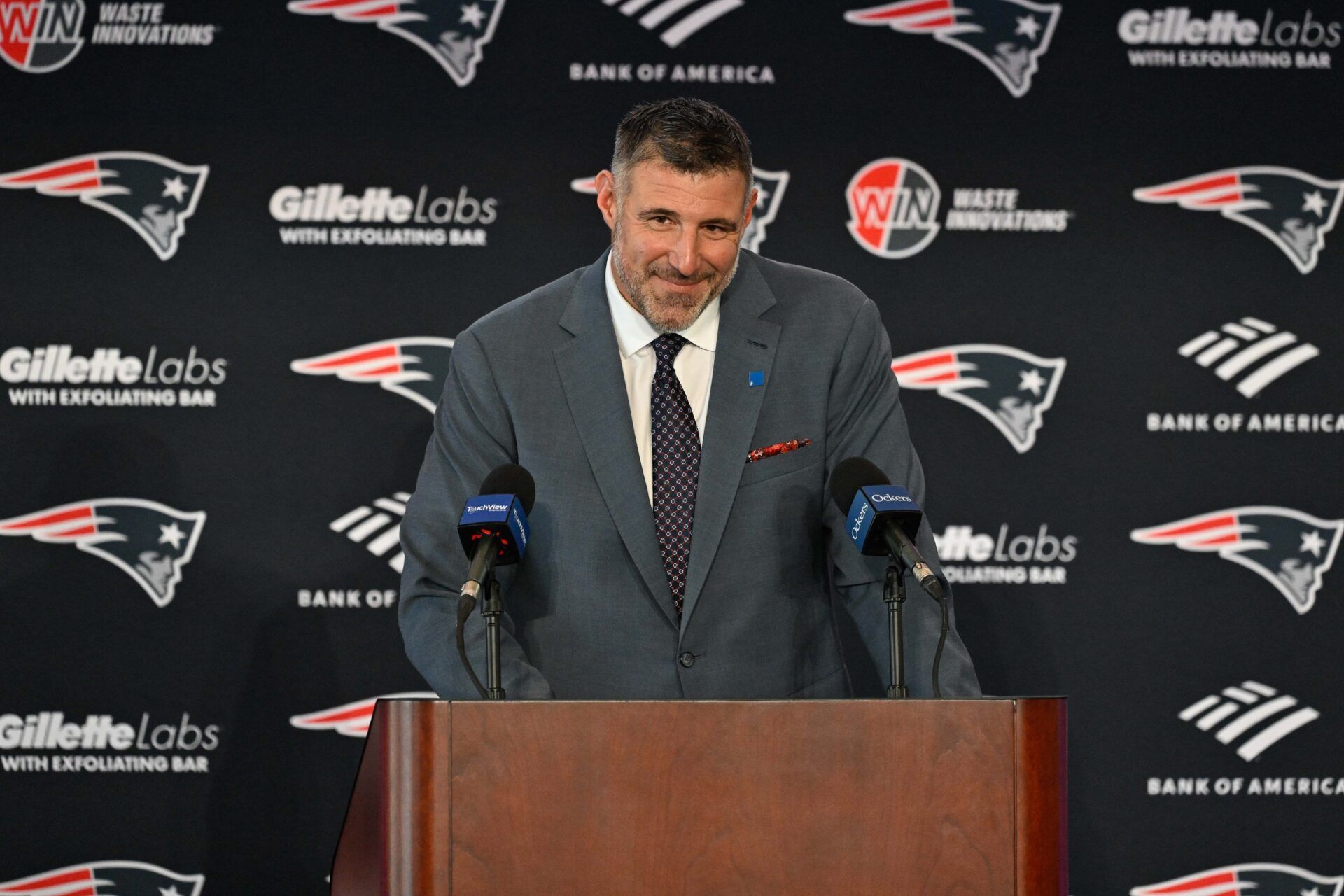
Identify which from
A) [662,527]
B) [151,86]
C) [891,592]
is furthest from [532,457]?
[151,86]

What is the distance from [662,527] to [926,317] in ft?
5.93

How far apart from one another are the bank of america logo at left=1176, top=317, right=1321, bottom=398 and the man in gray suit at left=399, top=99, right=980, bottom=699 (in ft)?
5.93

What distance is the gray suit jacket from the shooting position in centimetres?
231

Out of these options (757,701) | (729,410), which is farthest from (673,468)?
(757,701)

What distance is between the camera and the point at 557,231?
3.93m

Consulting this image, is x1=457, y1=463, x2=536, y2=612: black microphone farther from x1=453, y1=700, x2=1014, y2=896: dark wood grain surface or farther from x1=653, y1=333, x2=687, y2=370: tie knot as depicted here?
x1=653, y1=333, x2=687, y2=370: tie knot

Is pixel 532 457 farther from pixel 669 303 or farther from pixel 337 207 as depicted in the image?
pixel 337 207

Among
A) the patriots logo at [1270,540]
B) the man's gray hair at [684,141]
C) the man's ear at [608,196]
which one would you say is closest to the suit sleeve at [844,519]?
the man's gray hair at [684,141]

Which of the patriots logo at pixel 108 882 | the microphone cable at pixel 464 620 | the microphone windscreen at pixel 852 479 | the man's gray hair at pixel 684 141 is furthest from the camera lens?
the patriots logo at pixel 108 882

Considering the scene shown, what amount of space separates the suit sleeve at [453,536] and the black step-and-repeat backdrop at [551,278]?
1.44m

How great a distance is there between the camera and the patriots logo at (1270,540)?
12.8 feet

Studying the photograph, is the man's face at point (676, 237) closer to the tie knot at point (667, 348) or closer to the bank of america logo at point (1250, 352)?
the tie knot at point (667, 348)

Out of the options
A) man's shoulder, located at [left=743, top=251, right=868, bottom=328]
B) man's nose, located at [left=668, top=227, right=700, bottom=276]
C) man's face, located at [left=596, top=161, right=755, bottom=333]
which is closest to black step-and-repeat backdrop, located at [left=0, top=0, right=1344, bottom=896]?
man's shoulder, located at [left=743, top=251, right=868, bottom=328]

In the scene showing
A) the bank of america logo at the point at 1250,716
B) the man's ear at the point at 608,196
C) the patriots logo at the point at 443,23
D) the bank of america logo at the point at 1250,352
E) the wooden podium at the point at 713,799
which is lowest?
the wooden podium at the point at 713,799
